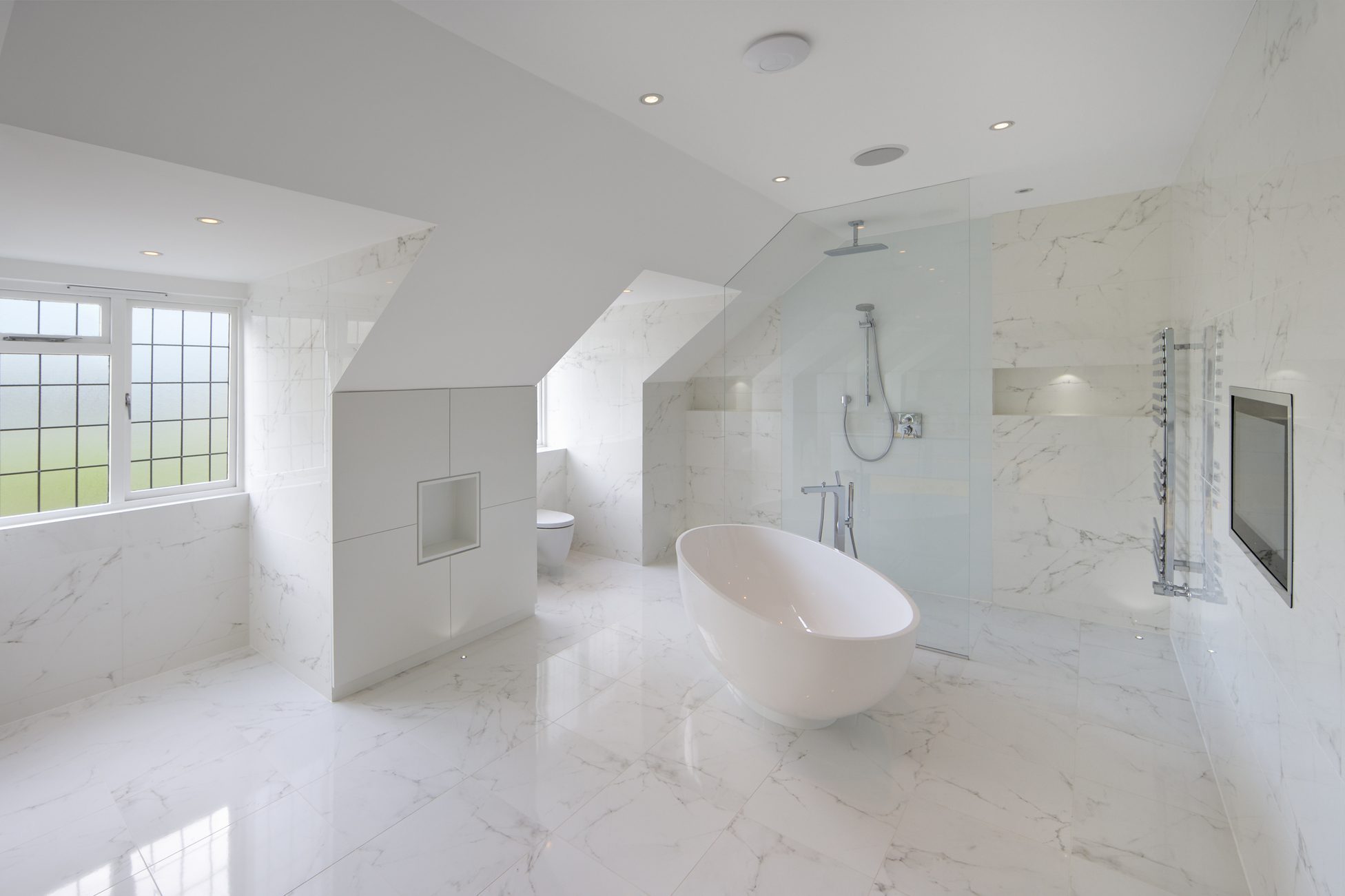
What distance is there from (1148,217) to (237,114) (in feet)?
14.4

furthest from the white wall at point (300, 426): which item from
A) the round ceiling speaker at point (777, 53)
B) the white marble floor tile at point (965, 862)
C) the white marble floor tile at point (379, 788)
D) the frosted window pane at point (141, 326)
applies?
the white marble floor tile at point (965, 862)

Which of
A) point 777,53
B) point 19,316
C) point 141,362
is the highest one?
point 777,53

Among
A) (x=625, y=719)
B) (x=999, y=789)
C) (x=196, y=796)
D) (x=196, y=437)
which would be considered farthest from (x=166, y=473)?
(x=999, y=789)

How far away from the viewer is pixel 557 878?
194 centimetres

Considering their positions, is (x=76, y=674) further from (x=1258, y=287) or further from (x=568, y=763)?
(x=1258, y=287)

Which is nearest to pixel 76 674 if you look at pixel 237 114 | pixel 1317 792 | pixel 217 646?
pixel 217 646

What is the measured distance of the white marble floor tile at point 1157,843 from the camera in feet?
6.32

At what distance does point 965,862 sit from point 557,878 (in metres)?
1.29

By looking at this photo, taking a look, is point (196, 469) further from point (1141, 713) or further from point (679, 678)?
point (1141, 713)

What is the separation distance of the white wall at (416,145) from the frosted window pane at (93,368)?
59.4 inches

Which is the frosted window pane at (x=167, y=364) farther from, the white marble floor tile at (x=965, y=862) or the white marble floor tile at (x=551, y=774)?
the white marble floor tile at (x=965, y=862)

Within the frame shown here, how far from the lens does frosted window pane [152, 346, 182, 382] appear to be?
3.50 m

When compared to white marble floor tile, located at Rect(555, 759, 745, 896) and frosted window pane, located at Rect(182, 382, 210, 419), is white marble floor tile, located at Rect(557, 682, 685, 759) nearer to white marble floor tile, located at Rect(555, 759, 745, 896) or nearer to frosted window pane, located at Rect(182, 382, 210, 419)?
white marble floor tile, located at Rect(555, 759, 745, 896)

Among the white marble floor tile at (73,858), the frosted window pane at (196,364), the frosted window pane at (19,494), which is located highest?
the frosted window pane at (196,364)
